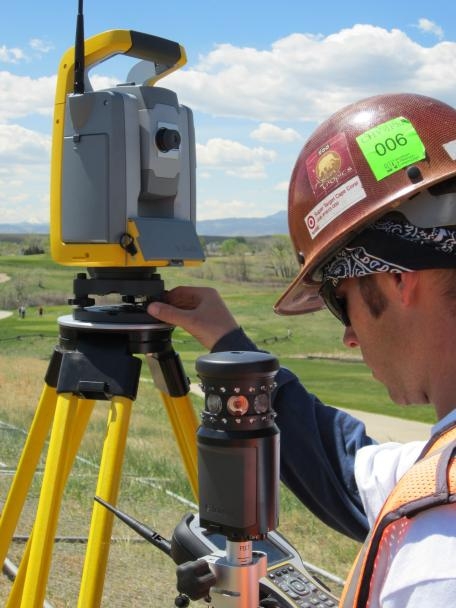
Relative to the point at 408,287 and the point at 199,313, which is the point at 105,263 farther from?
the point at 408,287

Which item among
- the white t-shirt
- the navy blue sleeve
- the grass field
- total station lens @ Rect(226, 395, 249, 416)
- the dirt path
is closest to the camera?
the white t-shirt

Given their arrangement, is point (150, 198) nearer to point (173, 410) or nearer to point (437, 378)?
point (173, 410)

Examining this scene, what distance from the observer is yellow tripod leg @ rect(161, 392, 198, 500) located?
2.63 m

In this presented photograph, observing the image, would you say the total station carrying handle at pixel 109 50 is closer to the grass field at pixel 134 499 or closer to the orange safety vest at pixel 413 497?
the grass field at pixel 134 499

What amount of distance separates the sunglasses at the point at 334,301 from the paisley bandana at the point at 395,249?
0.23 feet

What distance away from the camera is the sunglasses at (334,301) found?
157 centimetres

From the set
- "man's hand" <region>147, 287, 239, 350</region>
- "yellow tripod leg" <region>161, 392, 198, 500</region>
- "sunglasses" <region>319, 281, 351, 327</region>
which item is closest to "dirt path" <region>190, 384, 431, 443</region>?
"yellow tripod leg" <region>161, 392, 198, 500</region>

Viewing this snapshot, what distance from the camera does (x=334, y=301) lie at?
5.22ft

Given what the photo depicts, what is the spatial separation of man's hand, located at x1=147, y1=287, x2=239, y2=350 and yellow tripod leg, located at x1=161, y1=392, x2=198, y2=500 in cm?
31

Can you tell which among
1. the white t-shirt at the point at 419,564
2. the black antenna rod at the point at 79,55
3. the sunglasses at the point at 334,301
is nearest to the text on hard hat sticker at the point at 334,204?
the sunglasses at the point at 334,301

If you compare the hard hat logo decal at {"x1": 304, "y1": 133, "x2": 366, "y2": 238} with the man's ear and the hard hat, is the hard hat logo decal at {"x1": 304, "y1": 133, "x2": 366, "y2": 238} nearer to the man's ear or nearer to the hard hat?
the hard hat

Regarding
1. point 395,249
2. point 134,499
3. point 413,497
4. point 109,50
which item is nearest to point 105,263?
point 109,50

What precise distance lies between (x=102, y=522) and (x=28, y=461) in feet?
1.56

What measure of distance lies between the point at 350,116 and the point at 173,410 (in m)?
1.40
